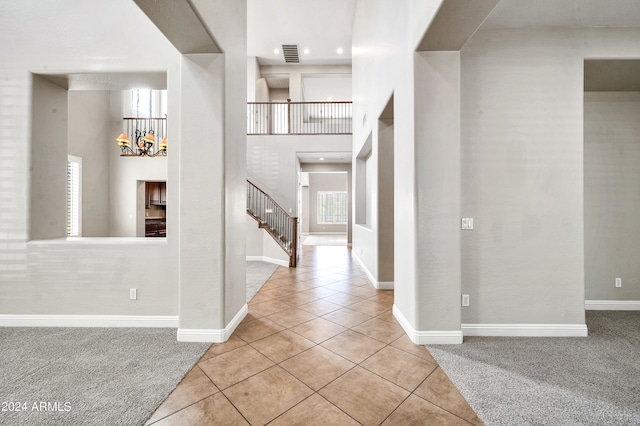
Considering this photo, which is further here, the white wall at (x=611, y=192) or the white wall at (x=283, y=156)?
the white wall at (x=283, y=156)

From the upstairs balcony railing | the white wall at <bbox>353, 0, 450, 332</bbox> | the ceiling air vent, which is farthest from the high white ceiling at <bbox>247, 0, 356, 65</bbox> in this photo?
the white wall at <bbox>353, 0, 450, 332</bbox>

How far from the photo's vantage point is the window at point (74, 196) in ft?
19.2

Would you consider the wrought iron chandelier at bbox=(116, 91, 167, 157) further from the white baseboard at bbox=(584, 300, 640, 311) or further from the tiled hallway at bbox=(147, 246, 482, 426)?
the white baseboard at bbox=(584, 300, 640, 311)

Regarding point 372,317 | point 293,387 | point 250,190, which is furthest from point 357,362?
point 250,190

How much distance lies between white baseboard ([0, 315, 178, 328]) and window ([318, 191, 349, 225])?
39.5 ft

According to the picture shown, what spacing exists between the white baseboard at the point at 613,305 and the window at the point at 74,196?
9280 mm

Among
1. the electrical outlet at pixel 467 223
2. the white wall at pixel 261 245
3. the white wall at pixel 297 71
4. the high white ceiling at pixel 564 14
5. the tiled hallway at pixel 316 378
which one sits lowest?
the tiled hallway at pixel 316 378

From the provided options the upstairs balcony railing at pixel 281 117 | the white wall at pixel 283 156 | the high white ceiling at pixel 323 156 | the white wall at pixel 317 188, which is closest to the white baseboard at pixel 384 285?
the white wall at pixel 283 156

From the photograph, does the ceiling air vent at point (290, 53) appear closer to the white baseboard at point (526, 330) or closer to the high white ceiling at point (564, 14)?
the high white ceiling at point (564, 14)

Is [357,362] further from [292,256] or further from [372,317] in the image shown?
[292,256]

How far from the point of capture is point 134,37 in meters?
2.83

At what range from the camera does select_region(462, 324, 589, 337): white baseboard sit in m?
2.59

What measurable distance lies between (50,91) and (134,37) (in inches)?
50.3

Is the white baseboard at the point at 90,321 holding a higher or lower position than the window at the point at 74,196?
lower
